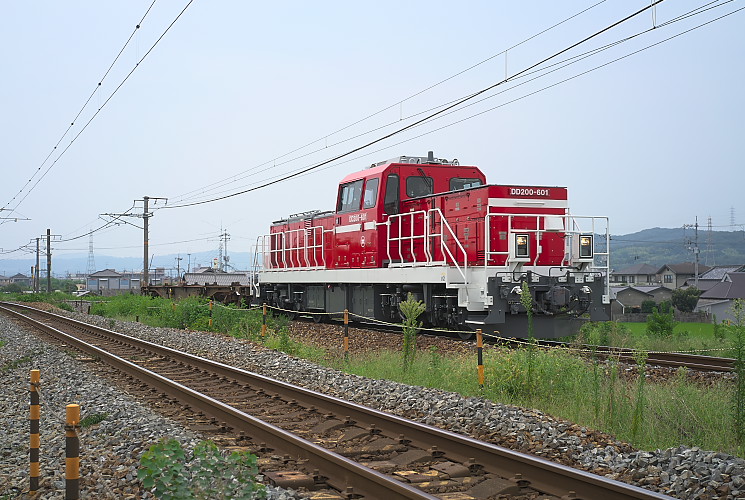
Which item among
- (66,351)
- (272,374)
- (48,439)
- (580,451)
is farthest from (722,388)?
(66,351)

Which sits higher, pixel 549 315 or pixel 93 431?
pixel 549 315

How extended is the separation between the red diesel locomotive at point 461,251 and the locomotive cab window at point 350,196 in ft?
0.10

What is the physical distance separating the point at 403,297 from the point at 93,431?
954 centimetres

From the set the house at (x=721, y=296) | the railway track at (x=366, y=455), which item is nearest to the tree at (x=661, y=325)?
Answer: the railway track at (x=366, y=455)

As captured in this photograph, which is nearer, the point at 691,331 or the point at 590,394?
the point at 590,394

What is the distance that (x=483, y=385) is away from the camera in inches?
375

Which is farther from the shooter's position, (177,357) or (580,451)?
(177,357)

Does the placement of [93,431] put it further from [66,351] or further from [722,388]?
[66,351]

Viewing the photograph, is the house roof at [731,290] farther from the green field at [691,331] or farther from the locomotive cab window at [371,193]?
the locomotive cab window at [371,193]

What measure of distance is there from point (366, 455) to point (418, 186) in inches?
438

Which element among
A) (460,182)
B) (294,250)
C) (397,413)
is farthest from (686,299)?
(397,413)

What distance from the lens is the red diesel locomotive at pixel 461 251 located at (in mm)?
14102

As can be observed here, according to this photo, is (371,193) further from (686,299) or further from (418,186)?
(686,299)

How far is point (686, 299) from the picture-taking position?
2354 inches
